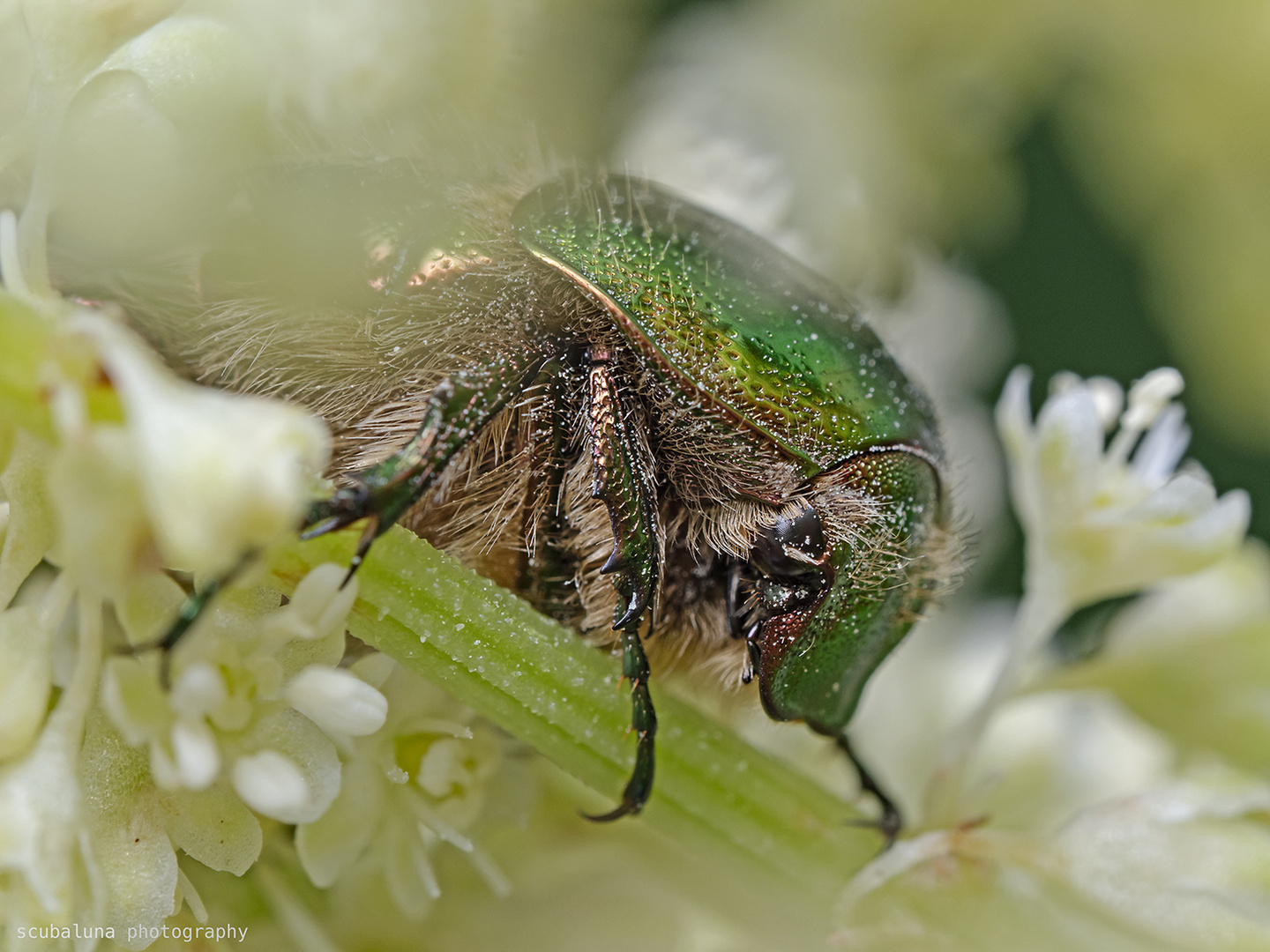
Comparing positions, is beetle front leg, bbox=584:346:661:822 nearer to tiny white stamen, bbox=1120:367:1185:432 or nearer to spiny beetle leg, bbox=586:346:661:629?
spiny beetle leg, bbox=586:346:661:629

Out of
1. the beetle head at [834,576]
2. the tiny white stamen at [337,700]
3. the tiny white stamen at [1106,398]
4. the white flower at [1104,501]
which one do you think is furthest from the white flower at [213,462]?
the tiny white stamen at [1106,398]

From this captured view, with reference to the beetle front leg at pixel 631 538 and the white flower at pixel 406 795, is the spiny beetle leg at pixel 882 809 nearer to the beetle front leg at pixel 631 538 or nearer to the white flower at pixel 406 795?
the beetle front leg at pixel 631 538

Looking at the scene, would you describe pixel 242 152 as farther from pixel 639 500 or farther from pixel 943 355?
pixel 943 355

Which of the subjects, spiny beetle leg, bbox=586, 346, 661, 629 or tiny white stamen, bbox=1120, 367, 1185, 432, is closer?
spiny beetle leg, bbox=586, 346, 661, 629

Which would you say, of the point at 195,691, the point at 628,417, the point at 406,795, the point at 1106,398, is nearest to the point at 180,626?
the point at 195,691

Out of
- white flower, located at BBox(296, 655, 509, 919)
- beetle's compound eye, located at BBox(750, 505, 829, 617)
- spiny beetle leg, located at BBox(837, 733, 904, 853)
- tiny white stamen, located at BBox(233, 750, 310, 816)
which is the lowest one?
white flower, located at BBox(296, 655, 509, 919)

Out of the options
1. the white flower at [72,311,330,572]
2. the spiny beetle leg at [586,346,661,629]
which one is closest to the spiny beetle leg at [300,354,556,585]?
the spiny beetle leg at [586,346,661,629]

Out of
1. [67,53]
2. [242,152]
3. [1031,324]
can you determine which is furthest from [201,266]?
[1031,324]
